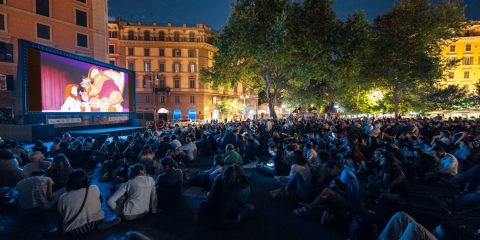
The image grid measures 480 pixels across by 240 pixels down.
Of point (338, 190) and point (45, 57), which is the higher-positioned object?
point (45, 57)

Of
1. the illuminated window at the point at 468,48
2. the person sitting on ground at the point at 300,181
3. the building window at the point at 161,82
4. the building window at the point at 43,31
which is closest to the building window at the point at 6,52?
the building window at the point at 43,31

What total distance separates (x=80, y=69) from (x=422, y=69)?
1268 inches

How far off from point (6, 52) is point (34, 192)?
3039 centimetres

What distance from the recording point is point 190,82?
48688 mm

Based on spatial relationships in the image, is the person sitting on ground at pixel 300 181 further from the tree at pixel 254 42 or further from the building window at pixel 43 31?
the building window at pixel 43 31

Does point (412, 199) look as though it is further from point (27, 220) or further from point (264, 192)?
point (27, 220)

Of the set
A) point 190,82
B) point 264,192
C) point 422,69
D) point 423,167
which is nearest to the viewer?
point 264,192

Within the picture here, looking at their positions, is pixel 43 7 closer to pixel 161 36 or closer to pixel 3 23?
pixel 3 23

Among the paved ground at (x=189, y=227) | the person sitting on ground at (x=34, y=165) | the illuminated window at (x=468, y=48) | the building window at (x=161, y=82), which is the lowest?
the paved ground at (x=189, y=227)

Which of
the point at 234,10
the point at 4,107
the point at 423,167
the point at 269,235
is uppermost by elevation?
the point at 234,10

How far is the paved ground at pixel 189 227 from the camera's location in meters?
4.64

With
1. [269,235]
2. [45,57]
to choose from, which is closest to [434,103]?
[269,235]

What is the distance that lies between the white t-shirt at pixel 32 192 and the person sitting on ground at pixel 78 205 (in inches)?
54.5

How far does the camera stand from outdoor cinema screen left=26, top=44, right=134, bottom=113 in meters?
17.1
